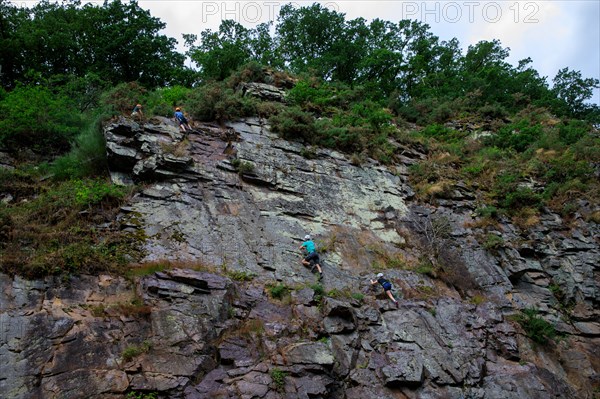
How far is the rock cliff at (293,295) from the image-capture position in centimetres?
779

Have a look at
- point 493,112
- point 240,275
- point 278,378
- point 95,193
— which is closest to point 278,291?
point 240,275

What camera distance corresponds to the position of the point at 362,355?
9.32 m

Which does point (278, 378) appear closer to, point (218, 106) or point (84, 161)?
point (84, 161)

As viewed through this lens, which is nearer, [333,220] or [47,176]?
[47,176]

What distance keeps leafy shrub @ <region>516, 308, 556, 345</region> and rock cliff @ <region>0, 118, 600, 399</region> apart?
0.74 feet

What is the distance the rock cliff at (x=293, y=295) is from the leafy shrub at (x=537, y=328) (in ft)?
Answer: 0.74

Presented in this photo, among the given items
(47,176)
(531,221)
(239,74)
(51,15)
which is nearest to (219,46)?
(239,74)

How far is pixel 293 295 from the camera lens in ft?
33.9

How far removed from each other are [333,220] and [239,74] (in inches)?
387

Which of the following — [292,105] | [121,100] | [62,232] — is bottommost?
[62,232]

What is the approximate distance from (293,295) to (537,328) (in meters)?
6.76

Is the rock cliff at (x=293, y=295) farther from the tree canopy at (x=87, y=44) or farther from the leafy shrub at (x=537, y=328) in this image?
the tree canopy at (x=87, y=44)

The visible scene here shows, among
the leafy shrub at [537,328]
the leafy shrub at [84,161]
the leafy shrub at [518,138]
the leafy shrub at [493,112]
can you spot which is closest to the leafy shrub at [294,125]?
the leafy shrub at [84,161]

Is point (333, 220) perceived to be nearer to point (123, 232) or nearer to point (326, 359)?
point (326, 359)
